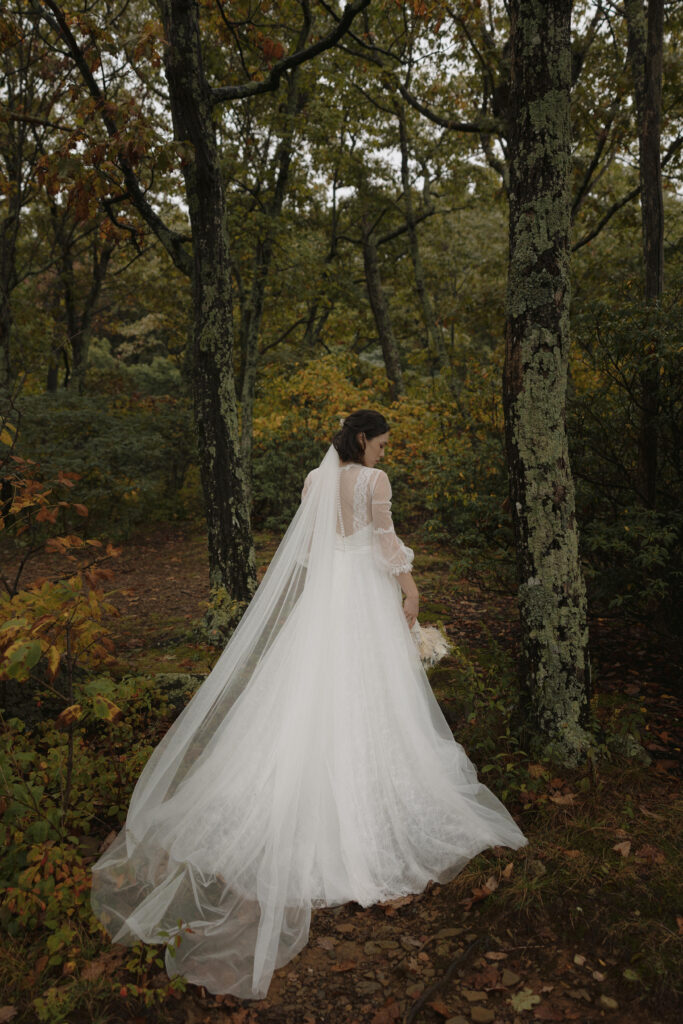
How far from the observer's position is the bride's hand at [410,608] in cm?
423

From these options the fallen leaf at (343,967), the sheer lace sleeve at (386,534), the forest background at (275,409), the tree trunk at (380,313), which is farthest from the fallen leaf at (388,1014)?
the tree trunk at (380,313)

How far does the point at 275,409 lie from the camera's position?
525 inches

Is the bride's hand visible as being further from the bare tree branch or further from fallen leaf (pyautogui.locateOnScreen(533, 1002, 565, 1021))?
the bare tree branch

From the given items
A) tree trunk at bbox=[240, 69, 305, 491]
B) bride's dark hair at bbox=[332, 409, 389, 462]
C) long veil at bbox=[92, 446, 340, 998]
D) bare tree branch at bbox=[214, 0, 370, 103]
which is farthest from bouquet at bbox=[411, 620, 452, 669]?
tree trunk at bbox=[240, 69, 305, 491]

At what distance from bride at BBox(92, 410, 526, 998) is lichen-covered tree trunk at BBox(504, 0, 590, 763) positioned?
71 centimetres

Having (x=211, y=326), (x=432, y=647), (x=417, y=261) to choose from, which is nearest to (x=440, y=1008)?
(x=432, y=647)

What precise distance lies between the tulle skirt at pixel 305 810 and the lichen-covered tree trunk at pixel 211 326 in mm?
2258

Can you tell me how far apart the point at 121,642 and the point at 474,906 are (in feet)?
16.2

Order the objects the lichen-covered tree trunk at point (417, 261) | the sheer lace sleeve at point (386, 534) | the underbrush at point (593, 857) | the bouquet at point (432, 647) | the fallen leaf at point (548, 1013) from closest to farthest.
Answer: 1. the fallen leaf at point (548, 1013)
2. the underbrush at point (593, 857)
3. the sheer lace sleeve at point (386, 534)
4. the bouquet at point (432, 647)
5. the lichen-covered tree trunk at point (417, 261)

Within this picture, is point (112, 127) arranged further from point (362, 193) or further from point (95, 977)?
point (362, 193)

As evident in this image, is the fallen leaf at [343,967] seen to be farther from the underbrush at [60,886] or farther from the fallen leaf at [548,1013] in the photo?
the fallen leaf at [548,1013]

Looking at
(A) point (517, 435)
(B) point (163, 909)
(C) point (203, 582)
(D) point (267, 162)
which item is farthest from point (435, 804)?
(D) point (267, 162)

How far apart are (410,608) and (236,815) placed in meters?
1.61

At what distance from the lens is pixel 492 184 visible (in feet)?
52.1
